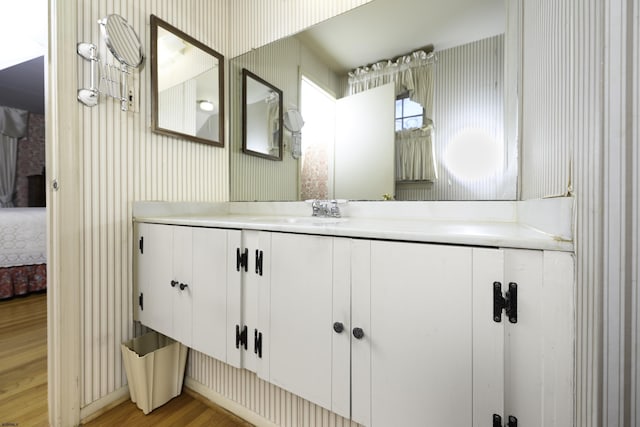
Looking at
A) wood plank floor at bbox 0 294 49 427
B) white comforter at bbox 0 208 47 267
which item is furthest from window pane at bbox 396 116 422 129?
white comforter at bbox 0 208 47 267

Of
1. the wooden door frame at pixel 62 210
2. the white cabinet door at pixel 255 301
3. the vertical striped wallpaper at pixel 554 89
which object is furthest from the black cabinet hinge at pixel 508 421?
the wooden door frame at pixel 62 210

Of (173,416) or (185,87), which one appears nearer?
(173,416)

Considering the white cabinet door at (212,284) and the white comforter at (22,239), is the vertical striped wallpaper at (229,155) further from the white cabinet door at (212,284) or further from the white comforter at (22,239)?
the white comforter at (22,239)

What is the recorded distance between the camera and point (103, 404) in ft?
4.09

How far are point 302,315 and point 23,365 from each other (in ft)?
6.11

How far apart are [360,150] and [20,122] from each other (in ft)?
20.9

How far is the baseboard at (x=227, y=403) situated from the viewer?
49.2 inches

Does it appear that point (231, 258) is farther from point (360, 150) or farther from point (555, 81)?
point (555, 81)

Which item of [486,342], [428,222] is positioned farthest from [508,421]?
[428,222]

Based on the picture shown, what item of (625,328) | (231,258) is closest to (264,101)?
(231,258)

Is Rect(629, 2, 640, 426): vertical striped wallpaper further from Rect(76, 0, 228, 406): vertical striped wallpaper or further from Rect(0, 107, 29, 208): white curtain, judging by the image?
Rect(0, 107, 29, 208): white curtain

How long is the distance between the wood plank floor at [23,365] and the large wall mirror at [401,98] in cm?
137

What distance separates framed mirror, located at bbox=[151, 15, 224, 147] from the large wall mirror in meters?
0.23

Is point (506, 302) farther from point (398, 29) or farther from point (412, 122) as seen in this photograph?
point (398, 29)
